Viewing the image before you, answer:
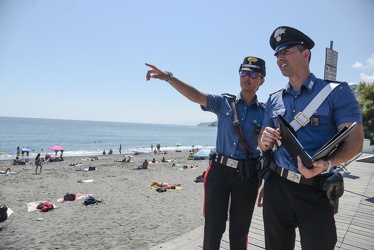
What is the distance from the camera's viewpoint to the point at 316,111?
2.07 metres

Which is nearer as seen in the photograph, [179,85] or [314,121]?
[314,121]

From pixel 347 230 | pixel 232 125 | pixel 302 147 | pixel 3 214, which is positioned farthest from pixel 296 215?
pixel 3 214

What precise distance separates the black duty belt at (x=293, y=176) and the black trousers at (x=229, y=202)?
64 centimetres

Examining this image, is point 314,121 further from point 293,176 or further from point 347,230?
point 347,230

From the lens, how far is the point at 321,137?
207 centimetres

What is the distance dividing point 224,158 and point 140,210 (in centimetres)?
900

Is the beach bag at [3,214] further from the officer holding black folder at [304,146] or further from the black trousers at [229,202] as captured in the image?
the officer holding black folder at [304,146]

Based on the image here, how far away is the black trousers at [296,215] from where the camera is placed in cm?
200

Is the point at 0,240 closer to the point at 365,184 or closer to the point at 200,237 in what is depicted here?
the point at 200,237

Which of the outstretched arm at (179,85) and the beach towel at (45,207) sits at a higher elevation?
the outstretched arm at (179,85)

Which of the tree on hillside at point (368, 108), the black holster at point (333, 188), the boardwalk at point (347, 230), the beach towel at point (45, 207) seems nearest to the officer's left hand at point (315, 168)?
the black holster at point (333, 188)

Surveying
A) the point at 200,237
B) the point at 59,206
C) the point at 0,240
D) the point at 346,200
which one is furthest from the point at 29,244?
the point at 346,200

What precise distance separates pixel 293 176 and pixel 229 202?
1.16 m

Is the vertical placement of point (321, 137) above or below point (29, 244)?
above
